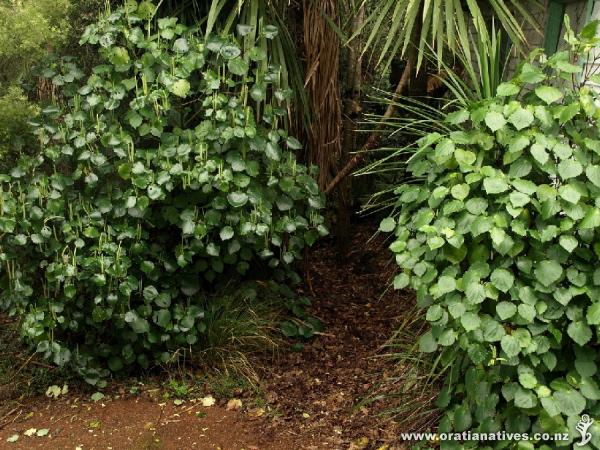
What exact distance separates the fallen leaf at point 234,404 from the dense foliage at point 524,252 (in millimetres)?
1330

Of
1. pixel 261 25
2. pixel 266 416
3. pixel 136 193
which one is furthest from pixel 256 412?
pixel 261 25

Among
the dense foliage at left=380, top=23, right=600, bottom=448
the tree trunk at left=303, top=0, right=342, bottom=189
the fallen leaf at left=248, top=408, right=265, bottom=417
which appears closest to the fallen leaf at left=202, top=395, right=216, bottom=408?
the fallen leaf at left=248, top=408, right=265, bottom=417

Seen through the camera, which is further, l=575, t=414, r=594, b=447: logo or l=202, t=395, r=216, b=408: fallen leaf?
l=202, t=395, r=216, b=408: fallen leaf

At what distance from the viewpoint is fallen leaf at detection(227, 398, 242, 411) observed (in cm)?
366

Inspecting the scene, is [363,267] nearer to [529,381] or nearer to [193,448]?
[193,448]

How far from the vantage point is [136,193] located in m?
3.43

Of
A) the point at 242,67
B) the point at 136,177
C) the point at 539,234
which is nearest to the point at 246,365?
the point at 136,177

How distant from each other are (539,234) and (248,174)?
1.53 meters

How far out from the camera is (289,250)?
4.02 m

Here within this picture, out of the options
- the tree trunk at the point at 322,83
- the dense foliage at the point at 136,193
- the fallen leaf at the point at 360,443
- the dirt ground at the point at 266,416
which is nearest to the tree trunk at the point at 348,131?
the tree trunk at the point at 322,83

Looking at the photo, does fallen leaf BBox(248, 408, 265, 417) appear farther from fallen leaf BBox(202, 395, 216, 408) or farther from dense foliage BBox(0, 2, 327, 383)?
dense foliage BBox(0, 2, 327, 383)

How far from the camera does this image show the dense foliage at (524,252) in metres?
2.60

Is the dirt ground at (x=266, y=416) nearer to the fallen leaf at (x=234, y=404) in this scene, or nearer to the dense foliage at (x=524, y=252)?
the fallen leaf at (x=234, y=404)

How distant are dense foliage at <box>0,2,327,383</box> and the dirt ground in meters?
0.26
